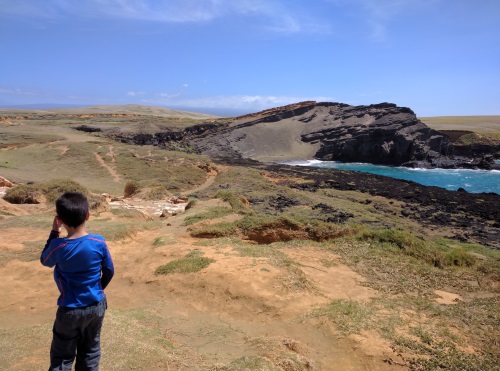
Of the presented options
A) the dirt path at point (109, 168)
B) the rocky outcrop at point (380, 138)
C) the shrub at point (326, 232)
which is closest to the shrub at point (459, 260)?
the shrub at point (326, 232)

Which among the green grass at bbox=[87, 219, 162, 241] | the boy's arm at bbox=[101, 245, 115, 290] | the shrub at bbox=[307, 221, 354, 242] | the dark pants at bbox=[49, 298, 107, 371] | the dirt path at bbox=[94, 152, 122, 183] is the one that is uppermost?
the boy's arm at bbox=[101, 245, 115, 290]

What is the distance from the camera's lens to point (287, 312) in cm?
823

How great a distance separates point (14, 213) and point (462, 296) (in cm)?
1879

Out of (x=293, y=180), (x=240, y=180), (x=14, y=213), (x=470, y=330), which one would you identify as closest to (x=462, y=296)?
(x=470, y=330)

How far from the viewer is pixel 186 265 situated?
407 inches

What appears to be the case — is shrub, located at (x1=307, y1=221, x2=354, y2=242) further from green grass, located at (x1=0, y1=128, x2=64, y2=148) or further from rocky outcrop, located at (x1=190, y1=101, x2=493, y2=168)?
rocky outcrop, located at (x1=190, y1=101, x2=493, y2=168)

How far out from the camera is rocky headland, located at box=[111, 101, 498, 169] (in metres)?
72.1

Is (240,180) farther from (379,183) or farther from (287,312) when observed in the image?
(287,312)

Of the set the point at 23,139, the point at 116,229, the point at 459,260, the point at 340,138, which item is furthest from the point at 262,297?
the point at 340,138

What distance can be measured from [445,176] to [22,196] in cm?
6053

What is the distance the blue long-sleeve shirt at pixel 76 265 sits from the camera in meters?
4.24

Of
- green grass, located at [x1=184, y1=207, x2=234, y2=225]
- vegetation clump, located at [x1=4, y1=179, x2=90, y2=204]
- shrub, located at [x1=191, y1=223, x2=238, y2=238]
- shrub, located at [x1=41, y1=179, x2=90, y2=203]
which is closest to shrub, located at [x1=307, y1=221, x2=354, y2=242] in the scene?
shrub, located at [x1=191, y1=223, x2=238, y2=238]

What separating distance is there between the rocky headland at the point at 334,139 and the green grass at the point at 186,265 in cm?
6073

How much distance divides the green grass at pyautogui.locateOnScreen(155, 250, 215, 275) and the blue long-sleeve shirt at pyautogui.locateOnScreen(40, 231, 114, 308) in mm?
5781
